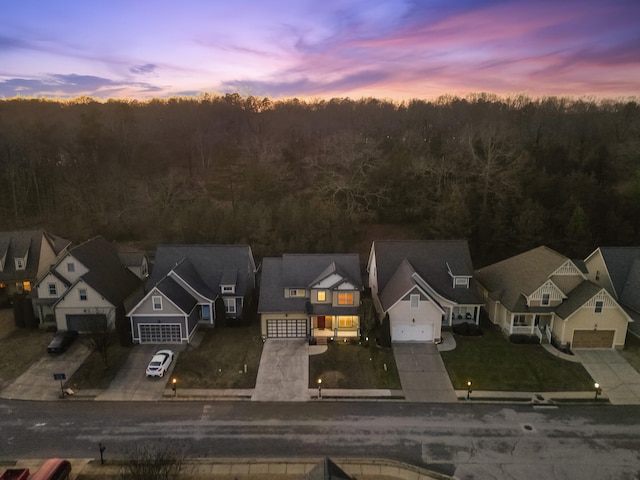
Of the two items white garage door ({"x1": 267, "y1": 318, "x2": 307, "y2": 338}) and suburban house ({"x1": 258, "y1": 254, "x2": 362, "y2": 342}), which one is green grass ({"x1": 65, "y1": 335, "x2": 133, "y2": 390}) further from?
white garage door ({"x1": 267, "y1": 318, "x2": 307, "y2": 338})

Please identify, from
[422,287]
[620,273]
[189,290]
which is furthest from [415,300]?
[620,273]

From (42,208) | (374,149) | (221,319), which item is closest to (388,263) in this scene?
(221,319)

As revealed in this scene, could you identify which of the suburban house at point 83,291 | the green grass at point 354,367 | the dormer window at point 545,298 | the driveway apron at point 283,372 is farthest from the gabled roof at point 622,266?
the suburban house at point 83,291

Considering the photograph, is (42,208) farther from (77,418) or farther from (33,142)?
(77,418)

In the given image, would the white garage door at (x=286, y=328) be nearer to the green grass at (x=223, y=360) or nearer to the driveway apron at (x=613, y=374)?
the green grass at (x=223, y=360)

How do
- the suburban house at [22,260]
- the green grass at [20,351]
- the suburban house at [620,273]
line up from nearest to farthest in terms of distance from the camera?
the green grass at [20,351], the suburban house at [620,273], the suburban house at [22,260]

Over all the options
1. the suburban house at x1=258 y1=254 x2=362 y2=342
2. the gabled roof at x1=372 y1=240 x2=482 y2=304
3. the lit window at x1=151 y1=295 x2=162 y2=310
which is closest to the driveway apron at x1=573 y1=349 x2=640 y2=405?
the gabled roof at x1=372 y1=240 x2=482 y2=304

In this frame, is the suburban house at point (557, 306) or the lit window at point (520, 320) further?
the lit window at point (520, 320)
